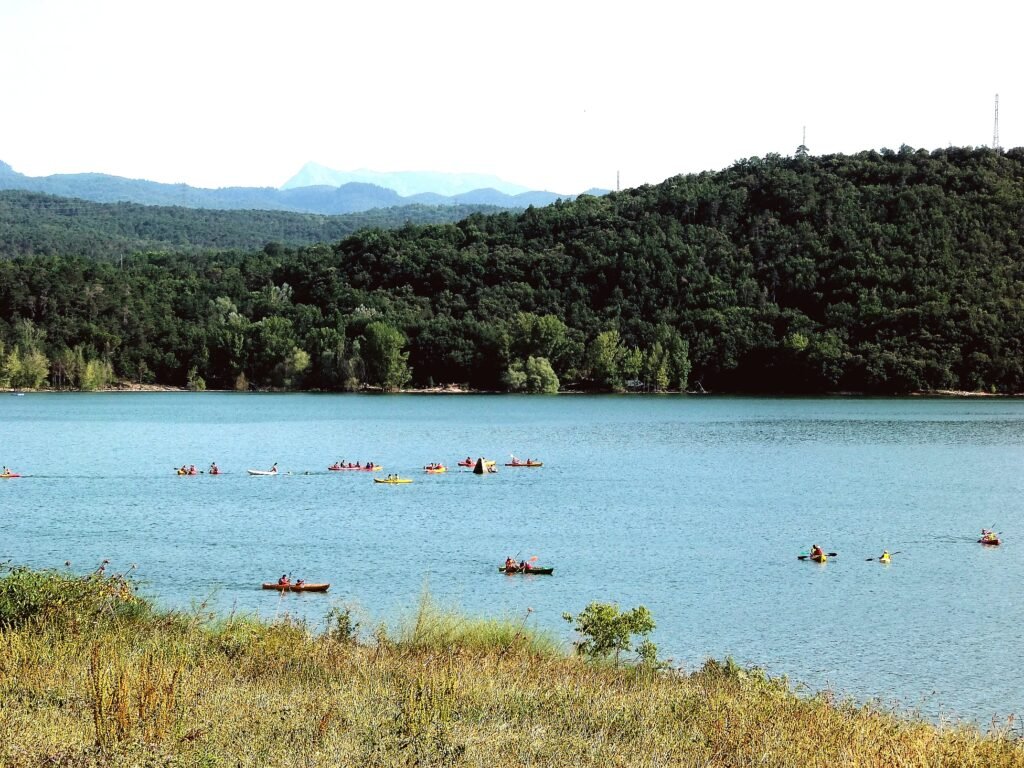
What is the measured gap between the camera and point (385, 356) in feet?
480

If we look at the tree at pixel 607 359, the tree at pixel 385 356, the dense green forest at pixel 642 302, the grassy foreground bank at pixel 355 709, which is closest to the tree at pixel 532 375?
the dense green forest at pixel 642 302

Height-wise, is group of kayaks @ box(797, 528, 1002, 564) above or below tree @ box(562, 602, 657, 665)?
below

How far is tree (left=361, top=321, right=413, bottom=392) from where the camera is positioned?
145875mm

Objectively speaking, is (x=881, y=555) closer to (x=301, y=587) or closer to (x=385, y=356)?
(x=301, y=587)

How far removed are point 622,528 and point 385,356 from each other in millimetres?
103947

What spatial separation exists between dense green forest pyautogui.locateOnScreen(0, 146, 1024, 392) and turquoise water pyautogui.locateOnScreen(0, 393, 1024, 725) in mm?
40733

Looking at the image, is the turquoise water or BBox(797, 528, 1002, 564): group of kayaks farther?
BBox(797, 528, 1002, 564): group of kayaks

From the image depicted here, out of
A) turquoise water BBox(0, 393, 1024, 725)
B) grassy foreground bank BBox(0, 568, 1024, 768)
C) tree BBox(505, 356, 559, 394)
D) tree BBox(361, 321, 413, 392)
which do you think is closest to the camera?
grassy foreground bank BBox(0, 568, 1024, 768)

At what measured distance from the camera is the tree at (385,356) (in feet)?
479

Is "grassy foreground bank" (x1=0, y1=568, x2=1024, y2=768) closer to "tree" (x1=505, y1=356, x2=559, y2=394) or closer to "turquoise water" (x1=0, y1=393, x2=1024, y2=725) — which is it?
"turquoise water" (x1=0, y1=393, x2=1024, y2=725)

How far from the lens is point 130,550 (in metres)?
37.5

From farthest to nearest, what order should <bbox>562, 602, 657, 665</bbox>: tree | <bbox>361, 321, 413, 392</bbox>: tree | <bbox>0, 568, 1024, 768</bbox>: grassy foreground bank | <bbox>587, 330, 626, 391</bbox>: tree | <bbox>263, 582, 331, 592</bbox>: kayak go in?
<bbox>587, 330, 626, 391</bbox>: tree
<bbox>361, 321, 413, 392</bbox>: tree
<bbox>263, 582, 331, 592</bbox>: kayak
<bbox>562, 602, 657, 665</bbox>: tree
<bbox>0, 568, 1024, 768</bbox>: grassy foreground bank

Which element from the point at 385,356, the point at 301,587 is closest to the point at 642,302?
the point at 385,356

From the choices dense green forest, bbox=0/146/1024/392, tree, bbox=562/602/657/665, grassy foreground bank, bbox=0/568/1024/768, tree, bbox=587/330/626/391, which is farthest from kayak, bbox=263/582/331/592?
tree, bbox=587/330/626/391
